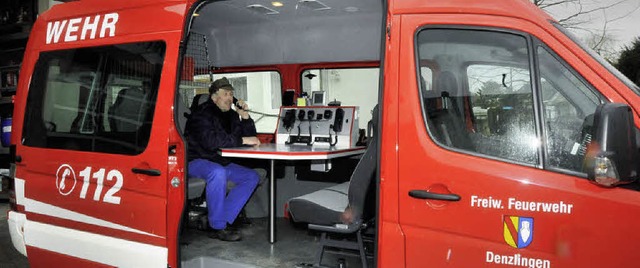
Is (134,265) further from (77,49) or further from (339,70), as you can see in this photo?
(339,70)

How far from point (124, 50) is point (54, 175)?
0.96 metres

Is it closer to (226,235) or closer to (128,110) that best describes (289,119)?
(226,235)

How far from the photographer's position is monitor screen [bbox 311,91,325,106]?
5327 millimetres

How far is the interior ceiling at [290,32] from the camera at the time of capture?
5.03 meters

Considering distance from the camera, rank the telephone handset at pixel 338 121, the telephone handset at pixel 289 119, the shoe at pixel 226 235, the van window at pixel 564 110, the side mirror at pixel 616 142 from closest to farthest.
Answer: the side mirror at pixel 616 142 → the van window at pixel 564 110 → the shoe at pixel 226 235 → the telephone handset at pixel 338 121 → the telephone handset at pixel 289 119

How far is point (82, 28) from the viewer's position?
3.16 metres

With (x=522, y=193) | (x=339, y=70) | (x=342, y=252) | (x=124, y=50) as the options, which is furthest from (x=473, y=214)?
(x=339, y=70)

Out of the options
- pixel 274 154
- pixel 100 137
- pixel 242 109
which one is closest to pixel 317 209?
pixel 274 154

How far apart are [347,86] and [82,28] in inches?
121

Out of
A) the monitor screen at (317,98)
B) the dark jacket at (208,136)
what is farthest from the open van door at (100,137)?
the monitor screen at (317,98)

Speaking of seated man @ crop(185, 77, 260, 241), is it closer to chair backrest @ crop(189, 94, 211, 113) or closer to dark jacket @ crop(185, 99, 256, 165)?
dark jacket @ crop(185, 99, 256, 165)

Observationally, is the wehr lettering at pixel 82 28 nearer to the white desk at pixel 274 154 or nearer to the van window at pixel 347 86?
the white desk at pixel 274 154

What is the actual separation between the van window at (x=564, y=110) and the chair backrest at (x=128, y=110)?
2.15 m

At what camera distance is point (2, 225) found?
6.13m
